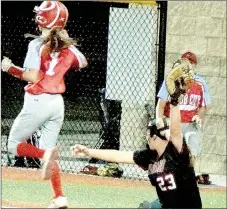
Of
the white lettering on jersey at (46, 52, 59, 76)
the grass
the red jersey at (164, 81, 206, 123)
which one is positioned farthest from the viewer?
the red jersey at (164, 81, 206, 123)

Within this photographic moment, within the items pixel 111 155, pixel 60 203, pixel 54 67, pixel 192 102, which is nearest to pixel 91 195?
pixel 60 203

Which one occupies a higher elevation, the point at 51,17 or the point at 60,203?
the point at 51,17

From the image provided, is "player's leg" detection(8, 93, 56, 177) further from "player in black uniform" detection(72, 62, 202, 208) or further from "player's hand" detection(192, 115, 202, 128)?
"player's hand" detection(192, 115, 202, 128)

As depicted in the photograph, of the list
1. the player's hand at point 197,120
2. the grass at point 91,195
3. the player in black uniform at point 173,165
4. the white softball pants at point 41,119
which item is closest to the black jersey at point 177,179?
the player in black uniform at point 173,165

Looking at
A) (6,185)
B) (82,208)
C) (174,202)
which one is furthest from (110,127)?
(174,202)

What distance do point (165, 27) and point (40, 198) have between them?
3.05 metres

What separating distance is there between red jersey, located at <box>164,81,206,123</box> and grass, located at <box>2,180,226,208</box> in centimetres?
84

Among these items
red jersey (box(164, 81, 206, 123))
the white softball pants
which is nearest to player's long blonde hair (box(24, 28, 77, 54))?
the white softball pants

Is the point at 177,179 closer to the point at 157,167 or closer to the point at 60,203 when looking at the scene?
the point at 157,167

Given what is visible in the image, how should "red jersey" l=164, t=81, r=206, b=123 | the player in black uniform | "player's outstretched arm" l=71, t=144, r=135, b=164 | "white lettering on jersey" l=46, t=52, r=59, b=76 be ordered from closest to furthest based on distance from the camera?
the player in black uniform → "player's outstretched arm" l=71, t=144, r=135, b=164 → "white lettering on jersey" l=46, t=52, r=59, b=76 → "red jersey" l=164, t=81, r=206, b=123

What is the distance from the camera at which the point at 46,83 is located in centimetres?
679

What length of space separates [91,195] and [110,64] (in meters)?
2.21

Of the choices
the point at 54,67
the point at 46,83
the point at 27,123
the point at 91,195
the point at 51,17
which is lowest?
the point at 91,195

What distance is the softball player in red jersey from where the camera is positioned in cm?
662
